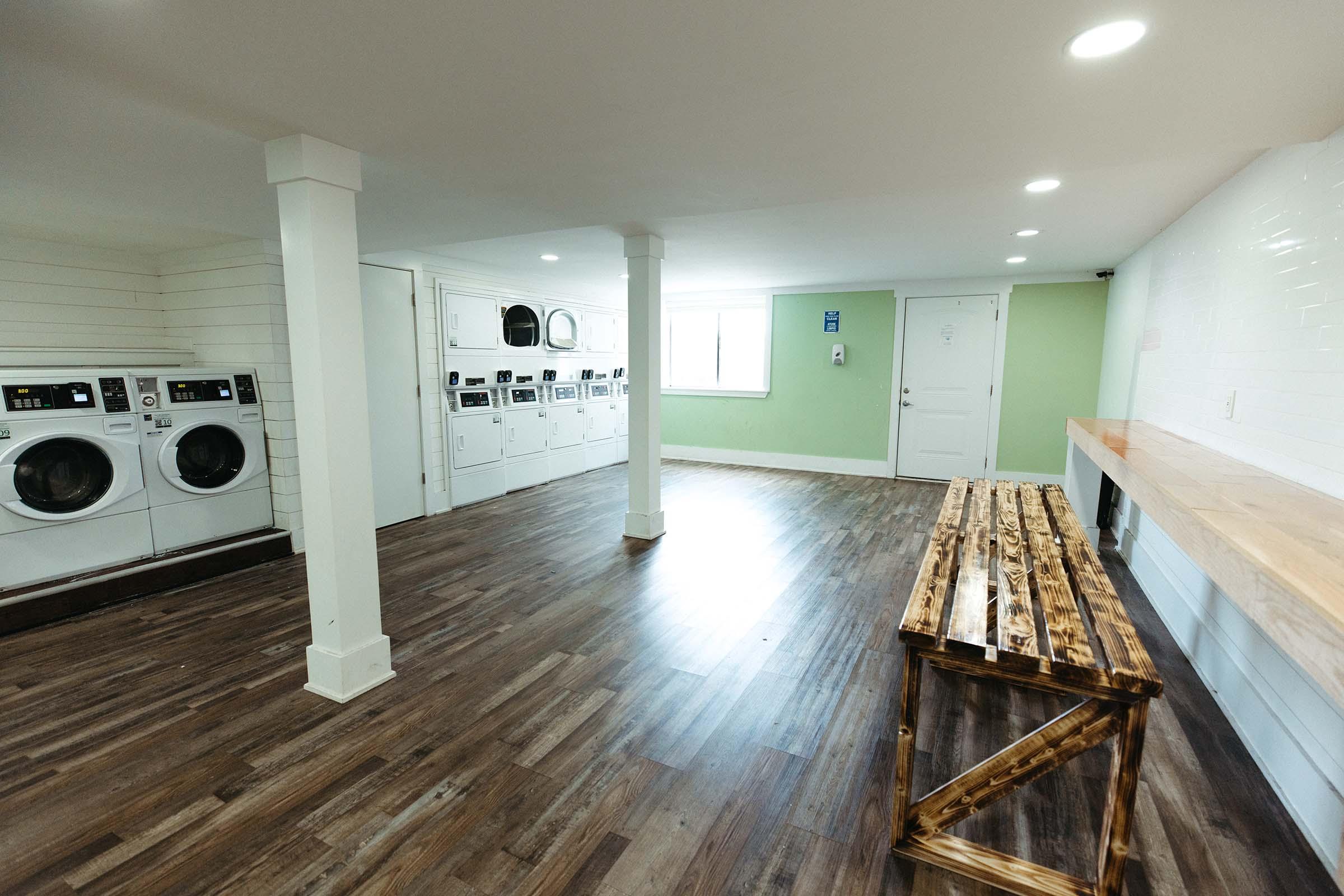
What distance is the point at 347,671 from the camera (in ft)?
7.76

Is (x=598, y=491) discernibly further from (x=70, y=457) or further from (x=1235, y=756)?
(x=1235, y=756)

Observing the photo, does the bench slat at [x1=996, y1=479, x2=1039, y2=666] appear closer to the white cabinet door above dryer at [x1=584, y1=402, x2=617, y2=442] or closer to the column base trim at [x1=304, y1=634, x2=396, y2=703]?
the column base trim at [x1=304, y1=634, x2=396, y2=703]

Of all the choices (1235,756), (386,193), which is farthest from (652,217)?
(1235,756)

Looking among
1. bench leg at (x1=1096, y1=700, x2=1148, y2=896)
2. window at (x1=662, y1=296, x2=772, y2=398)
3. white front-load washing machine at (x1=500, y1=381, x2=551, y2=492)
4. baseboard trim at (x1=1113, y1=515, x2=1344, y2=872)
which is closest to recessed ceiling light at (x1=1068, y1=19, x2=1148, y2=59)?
bench leg at (x1=1096, y1=700, x2=1148, y2=896)

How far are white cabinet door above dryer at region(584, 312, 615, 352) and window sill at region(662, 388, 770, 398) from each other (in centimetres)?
100

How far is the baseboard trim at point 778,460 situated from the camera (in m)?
6.98

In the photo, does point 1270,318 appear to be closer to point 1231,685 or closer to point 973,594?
point 1231,685

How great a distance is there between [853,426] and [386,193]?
555cm

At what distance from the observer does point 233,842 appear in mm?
1663

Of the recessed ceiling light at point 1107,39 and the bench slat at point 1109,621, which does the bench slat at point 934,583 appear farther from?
the recessed ceiling light at point 1107,39

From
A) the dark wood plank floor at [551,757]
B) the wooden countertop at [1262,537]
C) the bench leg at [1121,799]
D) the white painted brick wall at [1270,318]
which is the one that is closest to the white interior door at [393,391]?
the dark wood plank floor at [551,757]

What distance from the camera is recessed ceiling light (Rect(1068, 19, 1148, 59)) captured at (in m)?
1.33

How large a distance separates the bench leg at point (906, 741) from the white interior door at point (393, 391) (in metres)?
4.04

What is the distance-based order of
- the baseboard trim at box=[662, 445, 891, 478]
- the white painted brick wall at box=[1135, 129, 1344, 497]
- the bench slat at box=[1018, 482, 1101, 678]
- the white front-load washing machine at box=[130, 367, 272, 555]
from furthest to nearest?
the baseboard trim at box=[662, 445, 891, 478] → the white front-load washing machine at box=[130, 367, 272, 555] → the white painted brick wall at box=[1135, 129, 1344, 497] → the bench slat at box=[1018, 482, 1101, 678]
